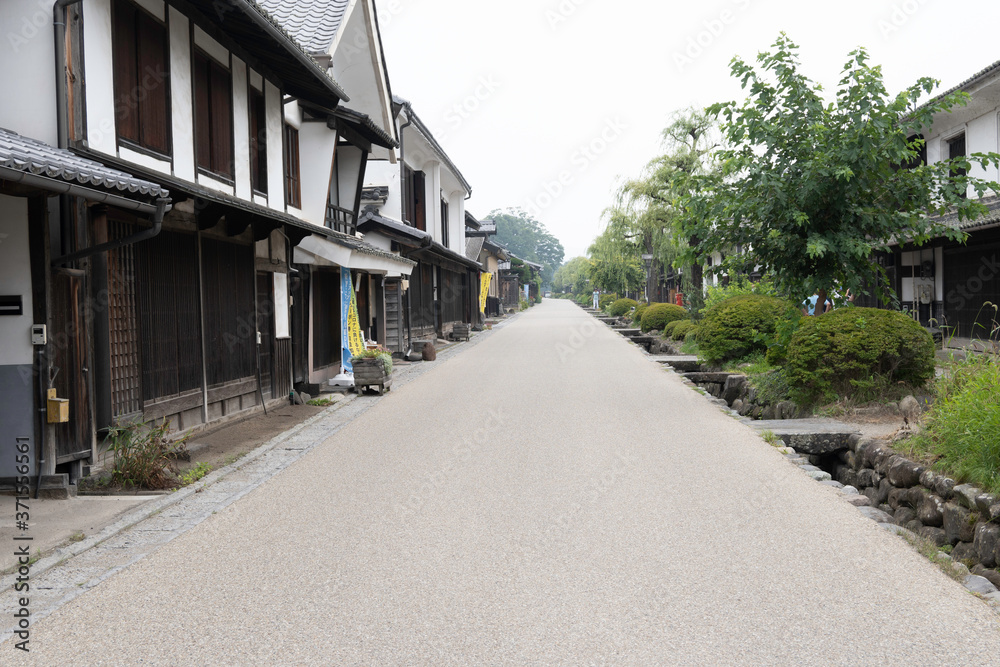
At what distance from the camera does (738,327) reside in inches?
645

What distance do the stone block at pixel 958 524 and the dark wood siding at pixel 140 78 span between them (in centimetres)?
843

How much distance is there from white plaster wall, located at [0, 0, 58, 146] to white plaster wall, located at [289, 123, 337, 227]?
7679 millimetres

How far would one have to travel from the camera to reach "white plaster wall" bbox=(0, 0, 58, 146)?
7016 mm

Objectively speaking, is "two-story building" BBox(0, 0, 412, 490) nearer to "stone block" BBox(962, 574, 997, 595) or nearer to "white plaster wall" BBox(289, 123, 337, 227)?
"white plaster wall" BBox(289, 123, 337, 227)

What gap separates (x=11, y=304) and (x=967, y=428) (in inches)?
321

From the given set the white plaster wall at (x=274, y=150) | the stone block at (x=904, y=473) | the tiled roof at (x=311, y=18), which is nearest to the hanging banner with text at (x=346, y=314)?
the white plaster wall at (x=274, y=150)

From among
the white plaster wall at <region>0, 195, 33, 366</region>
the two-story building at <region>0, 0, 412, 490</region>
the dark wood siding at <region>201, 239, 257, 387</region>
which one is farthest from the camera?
the dark wood siding at <region>201, 239, 257, 387</region>

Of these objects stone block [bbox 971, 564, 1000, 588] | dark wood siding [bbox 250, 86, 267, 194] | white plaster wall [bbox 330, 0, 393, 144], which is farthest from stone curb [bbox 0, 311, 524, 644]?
white plaster wall [bbox 330, 0, 393, 144]

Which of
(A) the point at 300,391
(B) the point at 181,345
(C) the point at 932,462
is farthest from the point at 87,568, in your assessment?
(A) the point at 300,391

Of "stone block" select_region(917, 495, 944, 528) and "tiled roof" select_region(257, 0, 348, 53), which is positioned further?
"tiled roof" select_region(257, 0, 348, 53)

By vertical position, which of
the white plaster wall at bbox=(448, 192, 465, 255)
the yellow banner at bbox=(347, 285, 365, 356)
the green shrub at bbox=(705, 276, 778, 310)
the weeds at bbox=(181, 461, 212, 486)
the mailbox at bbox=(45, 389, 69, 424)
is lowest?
the weeds at bbox=(181, 461, 212, 486)

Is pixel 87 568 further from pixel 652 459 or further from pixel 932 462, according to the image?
pixel 932 462

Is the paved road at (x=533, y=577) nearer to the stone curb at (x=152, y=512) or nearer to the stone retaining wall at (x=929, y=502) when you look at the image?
the stone curb at (x=152, y=512)

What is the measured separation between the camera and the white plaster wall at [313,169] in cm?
1481
